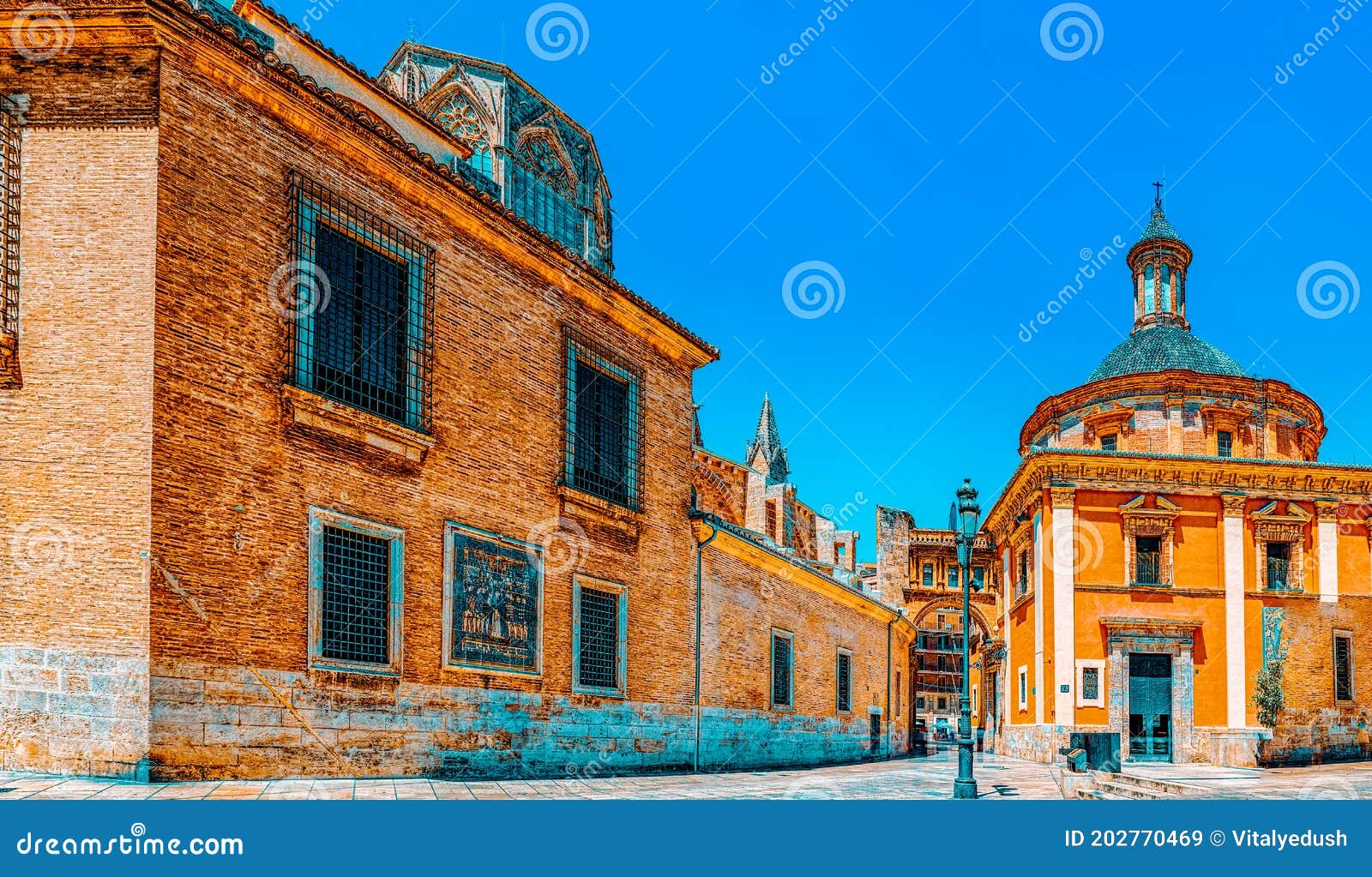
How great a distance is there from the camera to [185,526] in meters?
10.2

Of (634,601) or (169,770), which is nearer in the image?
(169,770)

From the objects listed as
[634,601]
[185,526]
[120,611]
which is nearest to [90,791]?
[120,611]

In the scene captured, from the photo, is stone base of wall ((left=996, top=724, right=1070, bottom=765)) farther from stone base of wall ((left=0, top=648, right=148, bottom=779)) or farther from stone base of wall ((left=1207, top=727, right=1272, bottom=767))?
stone base of wall ((left=0, top=648, right=148, bottom=779))

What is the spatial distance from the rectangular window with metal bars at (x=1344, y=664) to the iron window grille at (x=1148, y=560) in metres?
5.29

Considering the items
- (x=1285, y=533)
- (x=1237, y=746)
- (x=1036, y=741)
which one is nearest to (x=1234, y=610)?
(x=1285, y=533)

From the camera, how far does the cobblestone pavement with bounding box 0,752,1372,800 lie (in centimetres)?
916

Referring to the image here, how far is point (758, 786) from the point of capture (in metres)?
15.8

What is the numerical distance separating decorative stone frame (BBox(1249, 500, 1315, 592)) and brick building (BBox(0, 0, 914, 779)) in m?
19.2

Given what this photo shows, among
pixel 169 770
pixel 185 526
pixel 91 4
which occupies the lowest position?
pixel 169 770

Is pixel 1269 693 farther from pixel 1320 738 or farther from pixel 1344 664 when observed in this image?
pixel 1344 664

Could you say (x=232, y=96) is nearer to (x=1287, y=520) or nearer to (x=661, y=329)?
(x=661, y=329)

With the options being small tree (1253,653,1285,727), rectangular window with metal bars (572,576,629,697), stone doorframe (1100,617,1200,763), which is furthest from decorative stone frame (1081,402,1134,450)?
rectangular window with metal bars (572,576,629,697)

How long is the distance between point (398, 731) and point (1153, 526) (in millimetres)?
23709

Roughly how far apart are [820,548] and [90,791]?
156ft
